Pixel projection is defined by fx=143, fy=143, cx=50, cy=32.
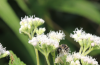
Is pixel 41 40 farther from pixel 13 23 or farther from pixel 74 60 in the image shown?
pixel 13 23

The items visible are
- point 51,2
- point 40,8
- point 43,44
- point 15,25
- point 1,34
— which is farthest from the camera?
point 51,2

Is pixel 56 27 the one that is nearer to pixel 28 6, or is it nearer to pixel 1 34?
pixel 28 6

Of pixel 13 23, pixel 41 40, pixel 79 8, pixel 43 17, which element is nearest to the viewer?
pixel 41 40

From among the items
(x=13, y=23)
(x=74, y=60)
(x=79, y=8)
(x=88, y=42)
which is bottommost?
(x=74, y=60)

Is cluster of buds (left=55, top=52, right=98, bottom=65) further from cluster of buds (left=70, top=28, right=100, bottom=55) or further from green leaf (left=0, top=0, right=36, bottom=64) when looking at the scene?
green leaf (left=0, top=0, right=36, bottom=64)

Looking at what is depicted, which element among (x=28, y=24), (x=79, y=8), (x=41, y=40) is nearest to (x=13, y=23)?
(x=28, y=24)

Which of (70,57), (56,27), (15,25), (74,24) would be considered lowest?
(70,57)

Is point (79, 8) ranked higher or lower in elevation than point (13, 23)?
higher

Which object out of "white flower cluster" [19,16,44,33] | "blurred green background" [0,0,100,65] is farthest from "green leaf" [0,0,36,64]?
"white flower cluster" [19,16,44,33]

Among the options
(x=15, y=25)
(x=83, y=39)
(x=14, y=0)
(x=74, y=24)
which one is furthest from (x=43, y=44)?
(x=74, y=24)

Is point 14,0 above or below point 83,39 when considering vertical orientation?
above
